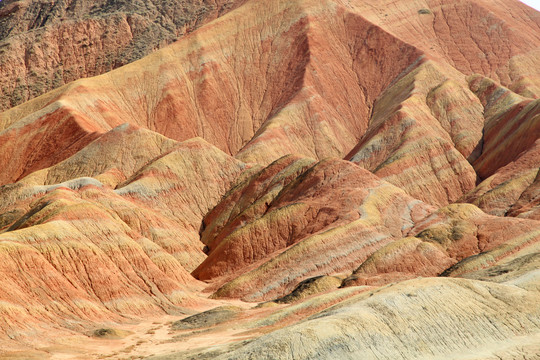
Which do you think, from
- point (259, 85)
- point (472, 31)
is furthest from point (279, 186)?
point (472, 31)

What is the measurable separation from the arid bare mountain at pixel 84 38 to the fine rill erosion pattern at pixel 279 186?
0.67 meters

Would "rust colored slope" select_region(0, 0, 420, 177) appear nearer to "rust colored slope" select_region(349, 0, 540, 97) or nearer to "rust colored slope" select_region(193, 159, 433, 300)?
"rust colored slope" select_region(349, 0, 540, 97)

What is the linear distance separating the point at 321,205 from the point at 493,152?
36.0 metres

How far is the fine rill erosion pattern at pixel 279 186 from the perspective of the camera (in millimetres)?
47881

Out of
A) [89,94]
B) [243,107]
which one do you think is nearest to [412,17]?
[243,107]

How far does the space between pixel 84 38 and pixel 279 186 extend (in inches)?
3743

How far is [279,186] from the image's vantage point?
325 feet

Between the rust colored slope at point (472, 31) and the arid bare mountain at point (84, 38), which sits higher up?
the rust colored slope at point (472, 31)

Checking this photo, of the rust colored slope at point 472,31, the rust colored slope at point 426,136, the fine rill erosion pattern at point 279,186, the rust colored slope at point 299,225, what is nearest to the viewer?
the fine rill erosion pattern at point 279,186

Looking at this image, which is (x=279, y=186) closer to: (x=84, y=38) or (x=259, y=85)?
(x=259, y=85)

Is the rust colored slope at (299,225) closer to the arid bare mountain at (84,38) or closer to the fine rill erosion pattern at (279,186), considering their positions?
the fine rill erosion pattern at (279,186)

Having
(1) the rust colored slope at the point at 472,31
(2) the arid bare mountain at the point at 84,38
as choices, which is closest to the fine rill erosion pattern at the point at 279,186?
(1) the rust colored slope at the point at 472,31

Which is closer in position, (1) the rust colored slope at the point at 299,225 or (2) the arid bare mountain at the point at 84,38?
(1) the rust colored slope at the point at 299,225

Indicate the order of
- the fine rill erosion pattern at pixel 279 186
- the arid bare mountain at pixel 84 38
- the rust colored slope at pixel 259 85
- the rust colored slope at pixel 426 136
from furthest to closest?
the arid bare mountain at pixel 84 38 < the rust colored slope at pixel 259 85 < the rust colored slope at pixel 426 136 < the fine rill erosion pattern at pixel 279 186
